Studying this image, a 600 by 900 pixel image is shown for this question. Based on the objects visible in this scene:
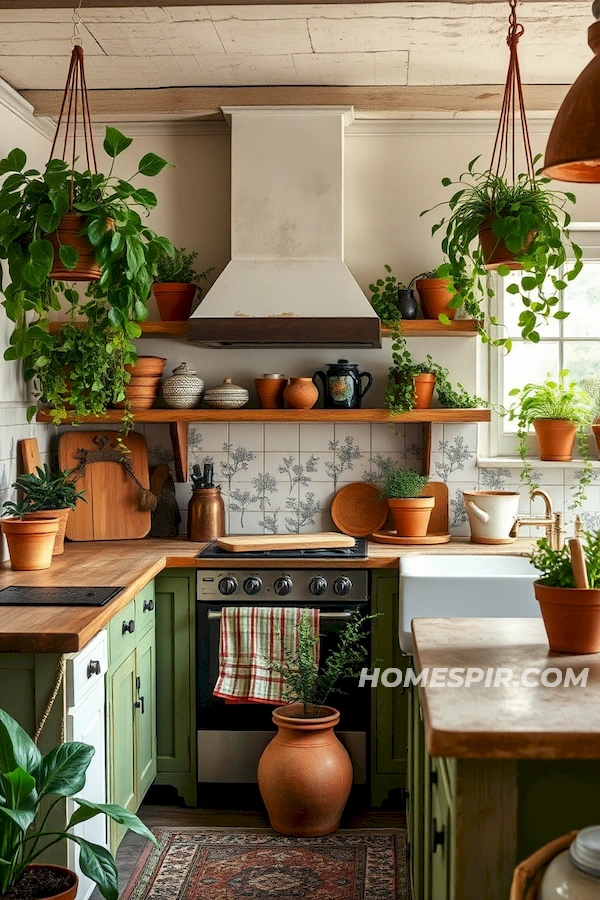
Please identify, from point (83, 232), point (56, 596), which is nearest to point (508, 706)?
point (56, 596)

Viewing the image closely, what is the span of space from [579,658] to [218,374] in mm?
2658

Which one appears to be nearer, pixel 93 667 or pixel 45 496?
pixel 93 667

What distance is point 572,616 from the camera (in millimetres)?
1945

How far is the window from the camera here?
4258 millimetres

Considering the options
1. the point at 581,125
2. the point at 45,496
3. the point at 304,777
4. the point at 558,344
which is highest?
the point at 581,125

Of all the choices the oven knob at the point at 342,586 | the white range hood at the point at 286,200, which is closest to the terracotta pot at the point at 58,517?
the white range hood at the point at 286,200

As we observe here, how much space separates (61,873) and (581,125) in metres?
2.03

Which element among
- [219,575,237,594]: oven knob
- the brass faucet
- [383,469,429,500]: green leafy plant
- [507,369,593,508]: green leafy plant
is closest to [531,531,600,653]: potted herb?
the brass faucet

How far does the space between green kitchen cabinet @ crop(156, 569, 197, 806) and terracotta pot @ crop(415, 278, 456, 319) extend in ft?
4.90

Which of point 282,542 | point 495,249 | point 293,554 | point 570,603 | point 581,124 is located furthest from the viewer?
point 282,542

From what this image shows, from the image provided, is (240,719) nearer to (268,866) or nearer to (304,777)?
(304,777)

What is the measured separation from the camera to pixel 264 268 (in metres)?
4.00

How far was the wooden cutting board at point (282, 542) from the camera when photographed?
12.4 ft

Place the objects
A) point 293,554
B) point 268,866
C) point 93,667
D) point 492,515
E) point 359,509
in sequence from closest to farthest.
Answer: point 93,667, point 268,866, point 293,554, point 492,515, point 359,509
